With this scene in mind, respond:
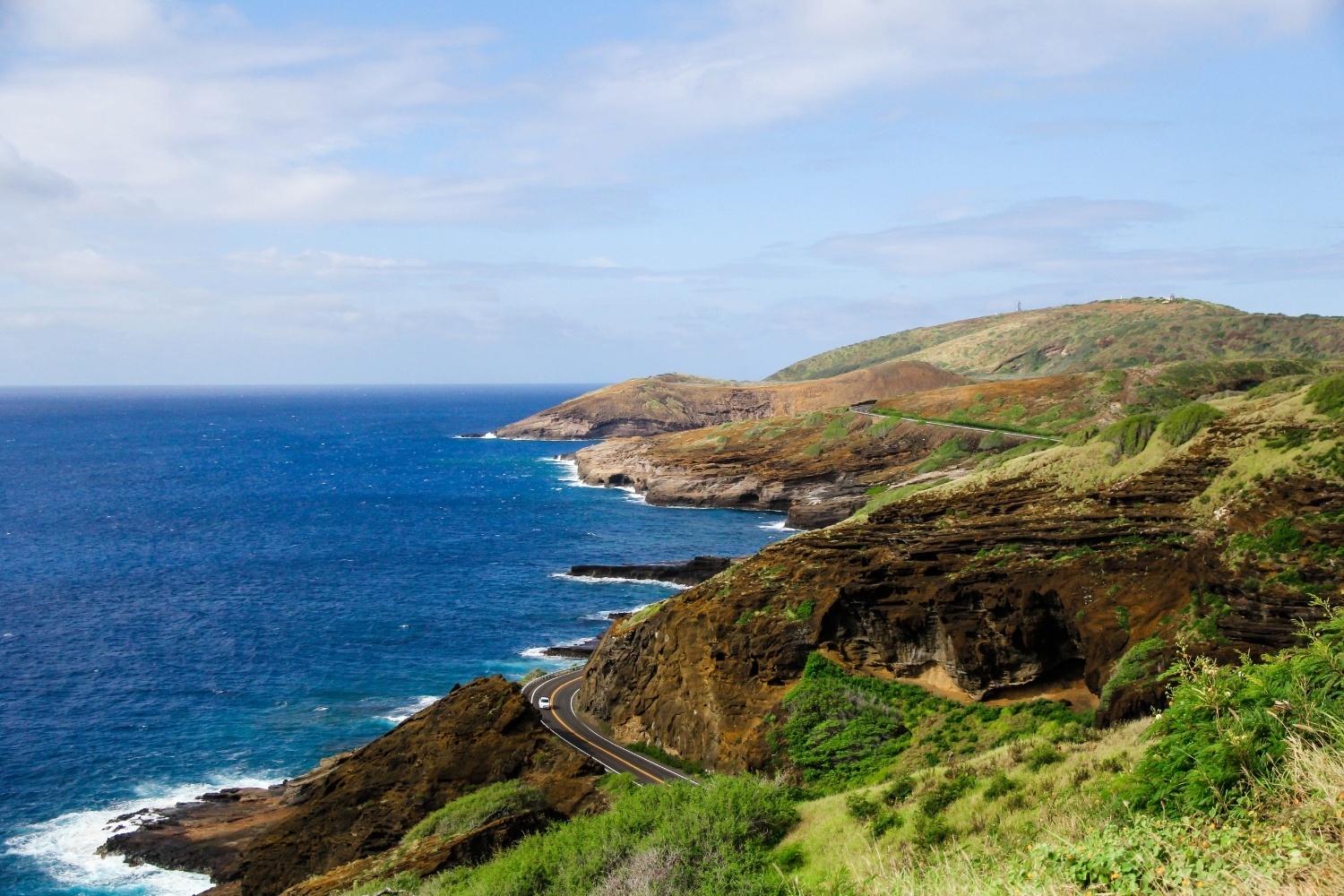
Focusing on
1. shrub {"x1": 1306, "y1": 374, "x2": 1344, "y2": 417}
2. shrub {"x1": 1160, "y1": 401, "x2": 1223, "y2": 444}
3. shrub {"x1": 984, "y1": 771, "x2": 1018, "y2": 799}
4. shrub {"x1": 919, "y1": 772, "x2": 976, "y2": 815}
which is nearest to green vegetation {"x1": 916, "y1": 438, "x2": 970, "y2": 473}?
shrub {"x1": 1160, "y1": 401, "x2": 1223, "y2": 444}

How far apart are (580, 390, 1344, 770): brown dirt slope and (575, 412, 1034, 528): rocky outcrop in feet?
164

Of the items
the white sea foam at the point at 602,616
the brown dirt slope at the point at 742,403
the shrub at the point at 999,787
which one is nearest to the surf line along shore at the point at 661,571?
the white sea foam at the point at 602,616

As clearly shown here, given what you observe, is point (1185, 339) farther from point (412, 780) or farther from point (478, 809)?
point (478, 809)

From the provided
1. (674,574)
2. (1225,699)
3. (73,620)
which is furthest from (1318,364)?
(73,620)

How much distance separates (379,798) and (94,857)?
42.2ft

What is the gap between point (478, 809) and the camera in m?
28.9

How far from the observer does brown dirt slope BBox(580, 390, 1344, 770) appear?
98.4 feet

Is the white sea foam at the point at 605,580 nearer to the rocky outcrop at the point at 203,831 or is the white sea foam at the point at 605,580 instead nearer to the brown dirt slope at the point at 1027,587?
the brown dirt slope at the point at 1027,587

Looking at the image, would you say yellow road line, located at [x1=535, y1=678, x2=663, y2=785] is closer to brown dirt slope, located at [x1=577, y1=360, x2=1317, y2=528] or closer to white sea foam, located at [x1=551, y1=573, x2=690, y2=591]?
white sea foam, located at [x1=551, y1=573, x2=690, y2=591]

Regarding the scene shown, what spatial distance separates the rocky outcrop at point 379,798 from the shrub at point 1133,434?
27.3m

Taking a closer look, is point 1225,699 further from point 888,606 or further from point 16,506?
point 16,506

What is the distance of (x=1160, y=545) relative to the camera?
33938mm

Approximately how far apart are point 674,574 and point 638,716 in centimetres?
3587

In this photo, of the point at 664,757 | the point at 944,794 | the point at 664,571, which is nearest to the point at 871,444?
the point at 664,571
